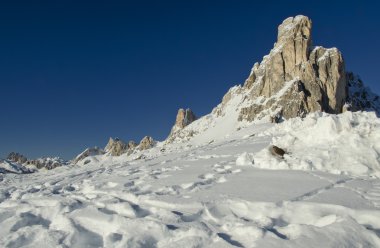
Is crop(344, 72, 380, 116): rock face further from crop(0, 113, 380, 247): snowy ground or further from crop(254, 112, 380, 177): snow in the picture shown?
crop(0, 113, 380, 247): snowy ground

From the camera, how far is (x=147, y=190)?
32.0ft

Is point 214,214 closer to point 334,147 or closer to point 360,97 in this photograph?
point 334,147

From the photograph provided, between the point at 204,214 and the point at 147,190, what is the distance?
10.1ft

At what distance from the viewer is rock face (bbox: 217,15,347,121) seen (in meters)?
141

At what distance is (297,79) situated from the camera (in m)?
149

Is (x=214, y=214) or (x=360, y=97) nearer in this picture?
(x=214, y=214)

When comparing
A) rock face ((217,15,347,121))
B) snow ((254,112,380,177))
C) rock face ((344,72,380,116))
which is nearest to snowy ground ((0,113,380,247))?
snow ((254,112,380,177))

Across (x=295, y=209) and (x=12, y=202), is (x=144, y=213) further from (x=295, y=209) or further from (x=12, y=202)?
(x=12, y=202)

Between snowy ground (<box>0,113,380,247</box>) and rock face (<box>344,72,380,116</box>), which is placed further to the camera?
rock face (<box>344,72,380,116</box>)

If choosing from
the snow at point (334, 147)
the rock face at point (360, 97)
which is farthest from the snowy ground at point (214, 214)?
the rock face at point (360, 97)

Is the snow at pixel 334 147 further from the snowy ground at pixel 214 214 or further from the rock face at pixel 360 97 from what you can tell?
the rock face at pixel 360 97

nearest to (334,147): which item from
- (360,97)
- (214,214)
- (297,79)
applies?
(214,214)

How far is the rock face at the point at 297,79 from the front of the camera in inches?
5561

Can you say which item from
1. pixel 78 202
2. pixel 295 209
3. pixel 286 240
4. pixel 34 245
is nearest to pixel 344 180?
pixel 295 209
